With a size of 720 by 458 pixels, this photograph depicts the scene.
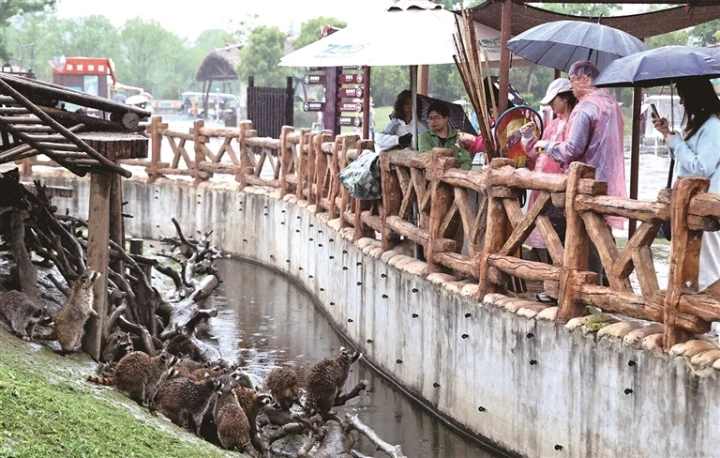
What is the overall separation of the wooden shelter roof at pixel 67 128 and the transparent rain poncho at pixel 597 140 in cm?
349

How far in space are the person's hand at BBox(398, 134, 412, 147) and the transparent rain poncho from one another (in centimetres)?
292

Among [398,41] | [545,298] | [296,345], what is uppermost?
[398,41]

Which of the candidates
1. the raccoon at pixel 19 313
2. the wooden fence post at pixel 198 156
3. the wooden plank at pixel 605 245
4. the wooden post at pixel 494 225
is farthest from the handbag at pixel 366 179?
the wooden fence post at pixel 198 156

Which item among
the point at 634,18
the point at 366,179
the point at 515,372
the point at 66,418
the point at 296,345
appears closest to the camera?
the point at 66,418

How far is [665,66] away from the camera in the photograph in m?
7.66

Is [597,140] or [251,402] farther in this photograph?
[597,140]

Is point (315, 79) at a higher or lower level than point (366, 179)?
higher

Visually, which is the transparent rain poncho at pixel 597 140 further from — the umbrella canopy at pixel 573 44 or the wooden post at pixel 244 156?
the wooden post at pixel 244 156

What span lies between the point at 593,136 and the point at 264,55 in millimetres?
42867

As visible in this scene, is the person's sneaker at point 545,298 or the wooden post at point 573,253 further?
the person's sneaker at point 545,298

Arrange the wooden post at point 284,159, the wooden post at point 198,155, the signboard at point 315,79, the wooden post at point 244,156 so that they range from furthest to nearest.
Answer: the signboard at point 315,79, the wooden post at point 198,155, the wooden post at point 244,156, the wooden post at point 284,159

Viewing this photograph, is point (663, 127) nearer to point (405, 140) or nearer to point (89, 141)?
point (405, 140)

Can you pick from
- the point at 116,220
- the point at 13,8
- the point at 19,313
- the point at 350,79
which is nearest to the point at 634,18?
the point at 116,220

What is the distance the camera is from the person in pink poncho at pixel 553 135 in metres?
9.28
